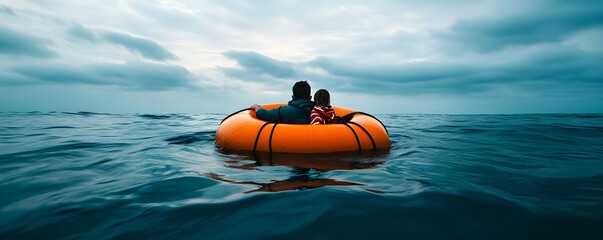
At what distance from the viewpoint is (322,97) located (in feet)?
18.6

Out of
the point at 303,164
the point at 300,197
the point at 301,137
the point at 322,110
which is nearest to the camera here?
the point at 300,197

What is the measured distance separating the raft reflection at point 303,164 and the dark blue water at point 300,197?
0.01 m

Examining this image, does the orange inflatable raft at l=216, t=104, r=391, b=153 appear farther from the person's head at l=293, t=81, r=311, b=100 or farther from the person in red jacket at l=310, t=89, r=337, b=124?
the person's head at l=293, t=81, r=311, b=100

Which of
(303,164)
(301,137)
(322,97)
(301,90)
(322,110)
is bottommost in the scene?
(303,164)

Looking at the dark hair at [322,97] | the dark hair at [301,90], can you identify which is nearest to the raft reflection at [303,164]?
the dark hair at [322,97]

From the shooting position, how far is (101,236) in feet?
6.41

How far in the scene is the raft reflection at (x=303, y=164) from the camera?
10.1ft

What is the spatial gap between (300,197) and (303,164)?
161cm

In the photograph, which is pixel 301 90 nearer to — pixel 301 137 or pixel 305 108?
pixel 305 108

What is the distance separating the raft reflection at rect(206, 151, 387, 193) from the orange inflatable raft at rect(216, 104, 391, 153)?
0.12m

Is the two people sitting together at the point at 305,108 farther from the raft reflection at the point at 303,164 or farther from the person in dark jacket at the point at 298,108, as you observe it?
the raft reflection at the point at 303,164

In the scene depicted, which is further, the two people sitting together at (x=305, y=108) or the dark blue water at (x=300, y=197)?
the two people sitting together at (x=305, y=108)

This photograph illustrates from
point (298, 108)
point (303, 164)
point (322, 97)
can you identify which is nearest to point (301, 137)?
point (303, 164)

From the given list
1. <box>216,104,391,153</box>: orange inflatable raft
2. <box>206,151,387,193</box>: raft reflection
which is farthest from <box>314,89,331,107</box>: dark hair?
<box>206,151,387,193</box>: raft reflection
